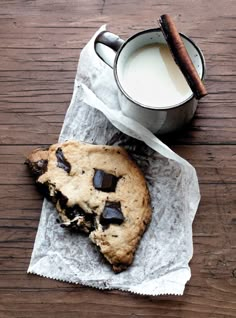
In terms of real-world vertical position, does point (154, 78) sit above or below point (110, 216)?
above

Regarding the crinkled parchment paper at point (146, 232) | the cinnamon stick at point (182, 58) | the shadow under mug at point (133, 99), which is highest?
the cinnamon stick at point (182, 58)

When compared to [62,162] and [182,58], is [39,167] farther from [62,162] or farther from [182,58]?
[182,58]

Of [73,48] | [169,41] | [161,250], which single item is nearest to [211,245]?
[161,250]

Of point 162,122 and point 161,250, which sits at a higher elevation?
point 162,122

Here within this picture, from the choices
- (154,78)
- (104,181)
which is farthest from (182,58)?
(104,181)

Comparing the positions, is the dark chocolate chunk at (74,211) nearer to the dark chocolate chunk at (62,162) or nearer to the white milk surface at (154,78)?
the dark chocolate chunk at (62,162)

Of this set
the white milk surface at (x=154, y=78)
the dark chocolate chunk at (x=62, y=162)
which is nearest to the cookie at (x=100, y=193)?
the dark chocolate chunk at (x=62, y=162)

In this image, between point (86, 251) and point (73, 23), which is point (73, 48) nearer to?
point (73, 23)
